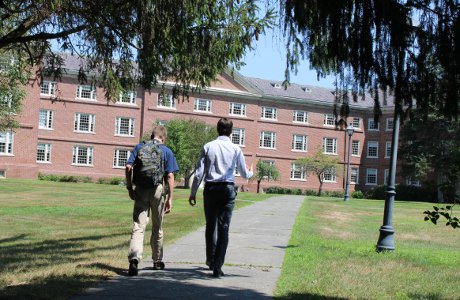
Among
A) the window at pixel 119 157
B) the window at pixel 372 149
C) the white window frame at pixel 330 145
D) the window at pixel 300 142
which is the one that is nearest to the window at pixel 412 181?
the window at pixel 372 149

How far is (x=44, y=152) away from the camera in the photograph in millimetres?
52750

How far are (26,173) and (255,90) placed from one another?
2566cm

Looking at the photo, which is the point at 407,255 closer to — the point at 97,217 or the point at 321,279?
the point at 321,279

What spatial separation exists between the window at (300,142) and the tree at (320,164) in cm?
302

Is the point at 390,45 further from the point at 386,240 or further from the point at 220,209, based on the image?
the point at 386,240

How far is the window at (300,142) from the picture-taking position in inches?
2409

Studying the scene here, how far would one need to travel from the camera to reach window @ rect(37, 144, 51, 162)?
5246 centimetres

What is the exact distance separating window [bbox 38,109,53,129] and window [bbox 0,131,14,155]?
14.5 feet

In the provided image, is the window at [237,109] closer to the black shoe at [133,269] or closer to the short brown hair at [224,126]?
the short brown hair at [224,126]

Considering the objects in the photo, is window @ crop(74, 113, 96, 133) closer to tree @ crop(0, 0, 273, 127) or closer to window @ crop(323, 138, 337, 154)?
window @ crop(323, 138, 337, 154)

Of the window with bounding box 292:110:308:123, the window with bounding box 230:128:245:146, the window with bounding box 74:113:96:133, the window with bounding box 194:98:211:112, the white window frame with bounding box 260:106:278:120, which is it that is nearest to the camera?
the window with bounding box 74:113:96:133

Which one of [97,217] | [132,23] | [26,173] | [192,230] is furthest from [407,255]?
[26,173]

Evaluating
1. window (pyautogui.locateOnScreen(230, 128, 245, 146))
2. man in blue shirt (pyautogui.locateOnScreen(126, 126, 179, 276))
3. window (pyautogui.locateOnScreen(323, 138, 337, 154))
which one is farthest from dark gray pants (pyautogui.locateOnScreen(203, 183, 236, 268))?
window (pyautogui.locateOnScreen(323, 138, 337, 154))

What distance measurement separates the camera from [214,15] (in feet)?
27.4
